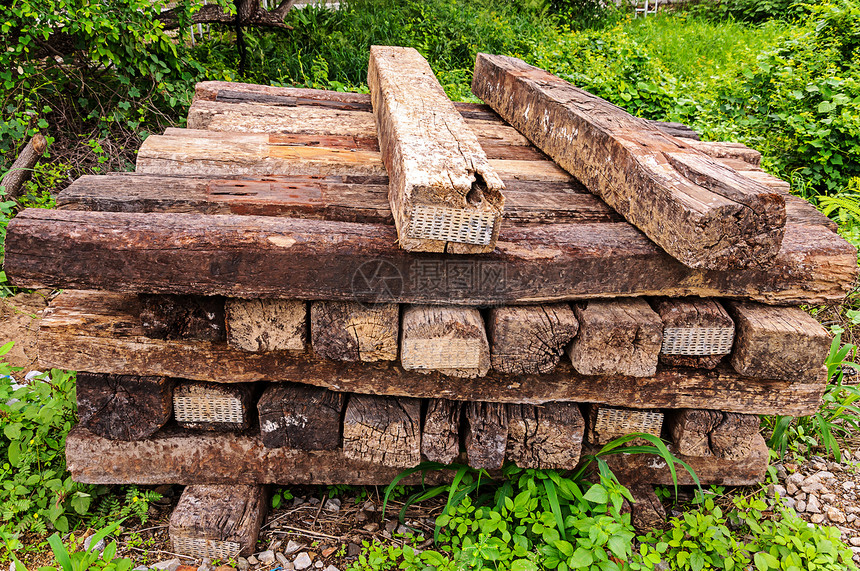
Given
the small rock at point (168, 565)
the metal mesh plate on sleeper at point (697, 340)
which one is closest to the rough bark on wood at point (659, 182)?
the metal mesh plate on sleeper at point (697, 340)

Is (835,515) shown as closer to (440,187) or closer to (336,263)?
(440,187)

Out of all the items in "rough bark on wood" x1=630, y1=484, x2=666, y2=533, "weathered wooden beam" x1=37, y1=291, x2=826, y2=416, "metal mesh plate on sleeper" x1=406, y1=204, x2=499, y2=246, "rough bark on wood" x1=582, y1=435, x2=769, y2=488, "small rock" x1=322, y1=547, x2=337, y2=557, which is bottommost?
"small rock" x1=322, y1=547, x2=337, y2=557

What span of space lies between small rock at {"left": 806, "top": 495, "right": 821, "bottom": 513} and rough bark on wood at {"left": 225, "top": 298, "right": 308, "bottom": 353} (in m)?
2.24

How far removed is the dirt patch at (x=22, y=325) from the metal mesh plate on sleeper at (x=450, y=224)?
2473 millimetres

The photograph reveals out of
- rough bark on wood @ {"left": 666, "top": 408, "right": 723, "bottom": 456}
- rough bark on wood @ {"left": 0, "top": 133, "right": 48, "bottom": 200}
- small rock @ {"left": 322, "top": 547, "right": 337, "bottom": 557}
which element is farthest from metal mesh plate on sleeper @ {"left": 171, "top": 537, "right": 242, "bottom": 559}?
rough bark on wood @ {"left": 0, "top": 133, "right": 48, "bottom": 200}

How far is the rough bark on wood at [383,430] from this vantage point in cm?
220

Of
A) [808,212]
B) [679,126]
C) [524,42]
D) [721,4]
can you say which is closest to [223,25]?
[524,42]

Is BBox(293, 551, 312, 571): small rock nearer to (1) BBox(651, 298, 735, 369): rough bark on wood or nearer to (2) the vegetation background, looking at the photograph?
(2) the vegetation background

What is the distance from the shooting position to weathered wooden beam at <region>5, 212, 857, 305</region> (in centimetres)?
182

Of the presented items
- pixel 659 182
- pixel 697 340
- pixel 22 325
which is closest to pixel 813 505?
pixel 697 340

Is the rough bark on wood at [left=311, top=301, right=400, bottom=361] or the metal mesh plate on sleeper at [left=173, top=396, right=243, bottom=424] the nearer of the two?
the rough bark on wood at [left=311, top=301, right=400, bottom=361]

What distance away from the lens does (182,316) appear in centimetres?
201

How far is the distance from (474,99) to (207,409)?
5039 millimetres

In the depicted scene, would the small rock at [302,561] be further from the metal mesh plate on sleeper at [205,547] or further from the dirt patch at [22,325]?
the dirt patch at [22,325]
